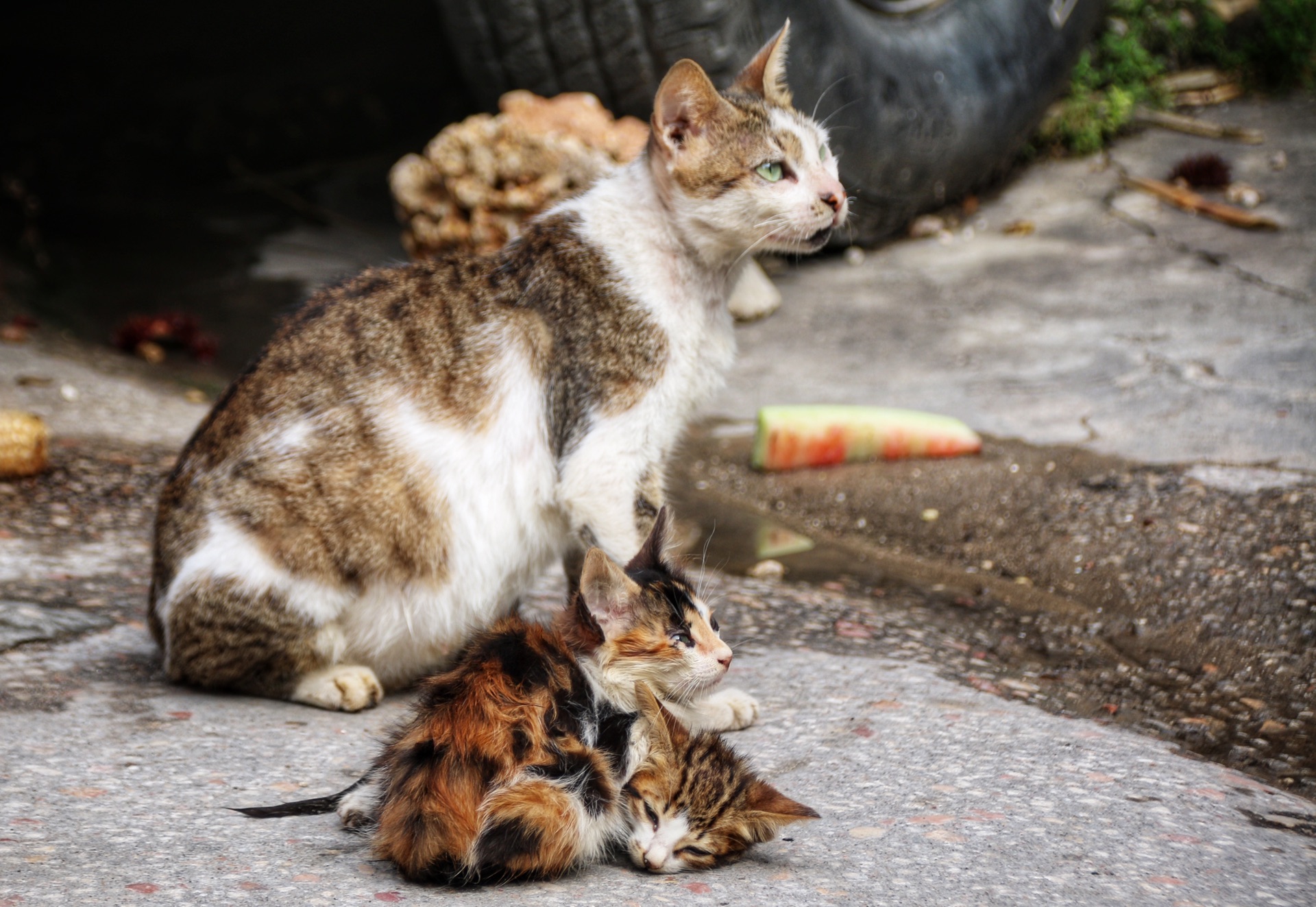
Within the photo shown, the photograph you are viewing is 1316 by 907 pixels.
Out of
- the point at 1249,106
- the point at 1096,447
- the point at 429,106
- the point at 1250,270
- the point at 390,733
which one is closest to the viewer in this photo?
the point at 390,733

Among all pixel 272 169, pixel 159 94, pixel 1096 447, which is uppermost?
pixel 159 94

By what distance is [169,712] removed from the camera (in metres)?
2.91

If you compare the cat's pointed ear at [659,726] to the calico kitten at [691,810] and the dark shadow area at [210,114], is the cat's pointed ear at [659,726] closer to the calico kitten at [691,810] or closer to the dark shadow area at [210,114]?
the calico kitten at [691,810]

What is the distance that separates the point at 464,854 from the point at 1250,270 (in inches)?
223

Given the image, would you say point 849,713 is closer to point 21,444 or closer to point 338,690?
point 338,690

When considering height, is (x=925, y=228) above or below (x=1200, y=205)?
above

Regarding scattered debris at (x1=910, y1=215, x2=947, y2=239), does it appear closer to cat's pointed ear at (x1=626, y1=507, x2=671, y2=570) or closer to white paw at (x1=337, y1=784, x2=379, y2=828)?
cat's pointed ear at (x1=626, y1=507, x2=671, y2=570)

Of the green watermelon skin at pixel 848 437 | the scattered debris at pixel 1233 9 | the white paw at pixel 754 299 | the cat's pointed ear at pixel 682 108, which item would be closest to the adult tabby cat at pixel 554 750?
the cat's pointed ear at pixel 682 108

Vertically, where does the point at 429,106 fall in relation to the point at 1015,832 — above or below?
above

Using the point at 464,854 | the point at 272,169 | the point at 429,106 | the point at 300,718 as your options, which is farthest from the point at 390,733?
the point at 429,106

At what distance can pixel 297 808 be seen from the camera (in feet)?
7.70

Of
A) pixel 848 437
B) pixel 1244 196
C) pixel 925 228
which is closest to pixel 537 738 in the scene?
pixel 848 437

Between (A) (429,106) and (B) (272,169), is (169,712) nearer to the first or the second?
(B) (272,169)

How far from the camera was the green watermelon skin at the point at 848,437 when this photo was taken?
4.85 metres
